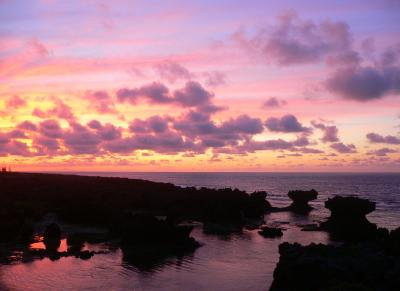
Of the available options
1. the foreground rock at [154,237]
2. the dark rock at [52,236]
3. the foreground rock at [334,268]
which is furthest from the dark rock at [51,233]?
the foreground rock at [334,268]

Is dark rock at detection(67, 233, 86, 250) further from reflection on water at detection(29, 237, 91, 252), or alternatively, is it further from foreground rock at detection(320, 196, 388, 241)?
foreground rock at detection(320, 196, 388, 241)

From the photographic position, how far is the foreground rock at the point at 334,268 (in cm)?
3444

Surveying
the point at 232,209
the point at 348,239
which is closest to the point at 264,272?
the point at 348,239

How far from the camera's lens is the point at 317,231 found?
3228 inches

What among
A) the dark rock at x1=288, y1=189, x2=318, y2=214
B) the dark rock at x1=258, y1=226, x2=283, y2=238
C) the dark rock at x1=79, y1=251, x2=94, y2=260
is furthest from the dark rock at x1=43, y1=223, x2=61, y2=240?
the dark rock at x1=288, y1=189, x2=318, y2=214

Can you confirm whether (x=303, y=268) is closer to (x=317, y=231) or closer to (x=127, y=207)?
(x=317, y=231)

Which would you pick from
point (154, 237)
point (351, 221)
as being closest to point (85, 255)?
point (154, 237)

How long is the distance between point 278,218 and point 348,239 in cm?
3092

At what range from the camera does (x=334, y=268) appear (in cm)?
3575

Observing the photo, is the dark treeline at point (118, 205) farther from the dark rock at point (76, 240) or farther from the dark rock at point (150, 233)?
the dark rock at point (150, 233)

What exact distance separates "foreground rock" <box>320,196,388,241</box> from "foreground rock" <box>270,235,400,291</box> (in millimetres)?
33799

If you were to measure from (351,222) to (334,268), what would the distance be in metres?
44.8

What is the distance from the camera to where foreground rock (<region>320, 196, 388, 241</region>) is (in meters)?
74.1

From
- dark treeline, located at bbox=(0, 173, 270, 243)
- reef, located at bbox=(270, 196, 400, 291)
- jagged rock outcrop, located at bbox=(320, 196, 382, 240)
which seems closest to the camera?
reef, located at bbox=(270, 196, 400, 291)
